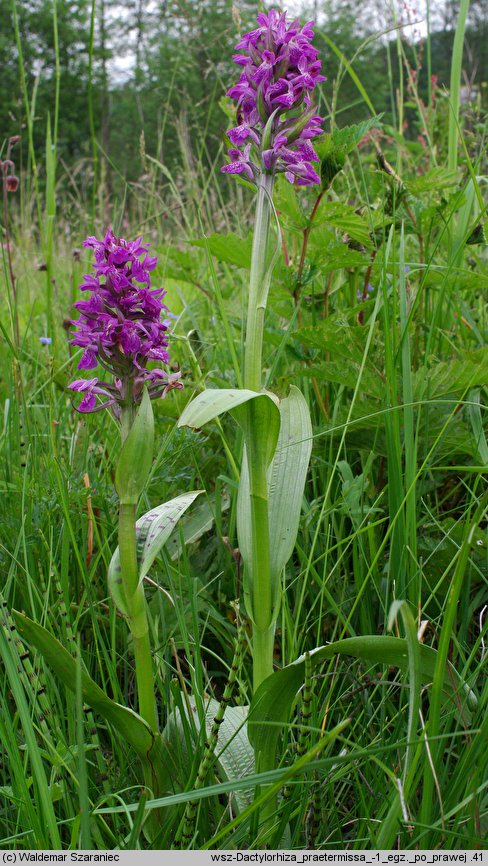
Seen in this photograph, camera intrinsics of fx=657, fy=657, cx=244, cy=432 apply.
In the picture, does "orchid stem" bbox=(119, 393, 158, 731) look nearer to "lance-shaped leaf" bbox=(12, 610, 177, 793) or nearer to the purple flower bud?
"lance-shaped leaf" bbox=(12, 610, 177, 793)

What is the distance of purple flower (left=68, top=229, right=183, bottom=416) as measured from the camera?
3.32ft

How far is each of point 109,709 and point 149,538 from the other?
25 cm

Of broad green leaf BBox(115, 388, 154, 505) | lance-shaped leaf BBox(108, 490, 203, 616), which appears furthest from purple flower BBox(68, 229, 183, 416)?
lance-shaped leaf BBox(108, 490, 203, 616)

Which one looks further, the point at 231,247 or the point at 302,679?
the point at 231,247

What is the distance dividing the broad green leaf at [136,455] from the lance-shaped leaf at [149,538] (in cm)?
7

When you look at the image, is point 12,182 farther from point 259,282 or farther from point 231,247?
point 259,282

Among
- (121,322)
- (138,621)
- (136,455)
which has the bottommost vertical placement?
(138,621)

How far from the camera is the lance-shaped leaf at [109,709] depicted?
866 millimetres

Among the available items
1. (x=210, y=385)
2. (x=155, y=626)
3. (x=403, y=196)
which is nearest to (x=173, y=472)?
(x=210, y=385)

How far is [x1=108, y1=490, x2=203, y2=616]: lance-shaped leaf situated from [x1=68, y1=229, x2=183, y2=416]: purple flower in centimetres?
18

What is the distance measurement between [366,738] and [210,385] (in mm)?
915

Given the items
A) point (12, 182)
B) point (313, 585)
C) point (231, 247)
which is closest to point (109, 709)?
point (313, 585)

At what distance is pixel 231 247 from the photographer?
1.65m

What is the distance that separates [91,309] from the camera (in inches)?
40.1
